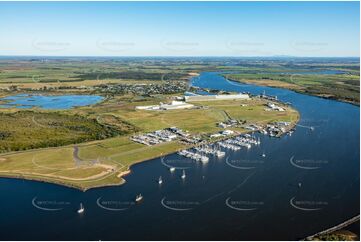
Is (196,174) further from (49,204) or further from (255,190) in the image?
(49,204)

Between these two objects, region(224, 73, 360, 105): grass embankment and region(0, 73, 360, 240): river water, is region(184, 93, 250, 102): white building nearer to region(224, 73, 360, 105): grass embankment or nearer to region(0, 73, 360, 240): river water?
region(224, 73, 360, 105): grass embankment

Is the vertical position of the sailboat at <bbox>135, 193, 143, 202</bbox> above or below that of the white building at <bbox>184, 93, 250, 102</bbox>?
below

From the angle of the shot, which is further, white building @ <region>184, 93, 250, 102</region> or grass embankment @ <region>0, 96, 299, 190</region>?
white building @ <region>184, 93, 250, 102</region>

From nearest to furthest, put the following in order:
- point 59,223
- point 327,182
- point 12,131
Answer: point 59,223, point 327,182, point 12,131

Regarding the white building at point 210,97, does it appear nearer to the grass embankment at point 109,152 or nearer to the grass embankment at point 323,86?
the grass embankment at point 109,152

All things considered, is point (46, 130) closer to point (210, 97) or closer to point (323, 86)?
point (210, 97)

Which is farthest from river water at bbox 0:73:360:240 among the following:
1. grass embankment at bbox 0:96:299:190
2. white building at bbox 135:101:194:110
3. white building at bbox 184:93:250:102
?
white building at bbox 184:93:250:102

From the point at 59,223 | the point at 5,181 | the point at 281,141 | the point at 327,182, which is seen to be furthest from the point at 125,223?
the point at 281,141

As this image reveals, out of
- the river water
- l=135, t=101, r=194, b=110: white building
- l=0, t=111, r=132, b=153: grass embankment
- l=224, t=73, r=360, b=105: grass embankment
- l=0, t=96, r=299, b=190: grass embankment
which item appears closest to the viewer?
the river water
